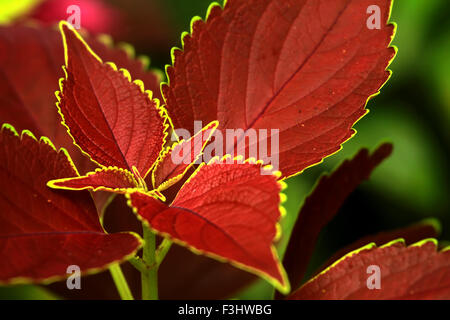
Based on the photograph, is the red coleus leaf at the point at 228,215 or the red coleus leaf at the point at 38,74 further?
the red coleus leaf at the point at 38,74

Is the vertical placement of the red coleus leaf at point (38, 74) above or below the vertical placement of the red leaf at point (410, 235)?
above

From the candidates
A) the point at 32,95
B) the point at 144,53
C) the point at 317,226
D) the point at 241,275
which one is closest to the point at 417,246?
the point at 317,226

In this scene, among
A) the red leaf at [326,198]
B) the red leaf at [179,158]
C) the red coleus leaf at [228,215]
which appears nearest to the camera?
the red coleus leaf at [228,215]

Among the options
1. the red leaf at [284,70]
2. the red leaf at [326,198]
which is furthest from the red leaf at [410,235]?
the red leaf at [284,70]

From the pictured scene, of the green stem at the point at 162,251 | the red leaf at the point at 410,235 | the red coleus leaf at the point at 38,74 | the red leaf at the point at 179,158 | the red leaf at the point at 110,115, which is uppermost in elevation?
the red coleus leaf at the point at 38,74

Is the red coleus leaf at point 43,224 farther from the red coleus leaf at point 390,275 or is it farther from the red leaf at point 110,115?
the red coleus leaf at point 390,275

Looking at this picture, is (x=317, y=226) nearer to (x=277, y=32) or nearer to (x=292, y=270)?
(x=292, y=270)

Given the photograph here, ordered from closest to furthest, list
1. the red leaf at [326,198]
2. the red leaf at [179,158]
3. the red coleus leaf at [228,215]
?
the red coleus leaf at [228,215] < the red leaf at [179,158] < the red leaf at [326,198]

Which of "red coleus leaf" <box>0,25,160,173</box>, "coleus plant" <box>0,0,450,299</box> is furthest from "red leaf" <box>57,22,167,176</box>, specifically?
"red coleus leaf" <box>0,25,160,173</box>
